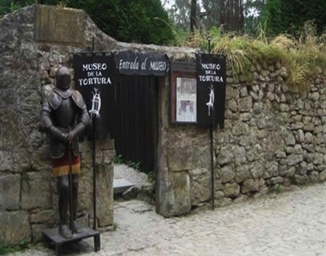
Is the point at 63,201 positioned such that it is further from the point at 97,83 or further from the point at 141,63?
the point at 141,63

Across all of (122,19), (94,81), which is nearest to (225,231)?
(94,81)

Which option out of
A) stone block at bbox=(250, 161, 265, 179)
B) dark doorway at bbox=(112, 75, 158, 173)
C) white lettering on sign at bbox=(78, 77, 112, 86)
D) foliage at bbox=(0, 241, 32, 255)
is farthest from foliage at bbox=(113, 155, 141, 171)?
foliage at bbox=(0, 241, 32, 255)

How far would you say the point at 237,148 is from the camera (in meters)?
7.14

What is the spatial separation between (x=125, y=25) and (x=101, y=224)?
4509mm

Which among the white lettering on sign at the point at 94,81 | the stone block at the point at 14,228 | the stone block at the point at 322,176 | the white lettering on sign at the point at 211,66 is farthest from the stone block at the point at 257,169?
the stone block at the point at 14,228

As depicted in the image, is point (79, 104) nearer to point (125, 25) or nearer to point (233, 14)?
point (125, 25)

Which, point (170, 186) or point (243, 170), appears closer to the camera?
point (170, 186)

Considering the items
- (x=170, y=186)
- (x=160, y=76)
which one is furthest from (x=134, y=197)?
(x=160, y=76)

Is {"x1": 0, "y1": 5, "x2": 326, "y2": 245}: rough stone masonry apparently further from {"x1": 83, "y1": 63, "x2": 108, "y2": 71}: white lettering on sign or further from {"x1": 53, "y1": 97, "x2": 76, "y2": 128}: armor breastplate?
{"x1": 53, "y1": 97, "x2": 76, "y2": 128}: armor breastplate

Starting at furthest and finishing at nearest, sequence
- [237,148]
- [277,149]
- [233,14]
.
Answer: [233,14] < [277,149] < [237,148]

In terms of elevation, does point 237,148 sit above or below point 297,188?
above

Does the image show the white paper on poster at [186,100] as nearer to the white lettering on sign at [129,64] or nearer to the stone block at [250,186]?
the white lettering on sign at [129,64]

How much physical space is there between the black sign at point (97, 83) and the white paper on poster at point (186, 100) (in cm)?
106

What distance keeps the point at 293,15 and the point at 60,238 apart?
8.22m
